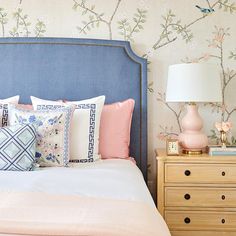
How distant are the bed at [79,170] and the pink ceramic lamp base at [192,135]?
1.08 ft

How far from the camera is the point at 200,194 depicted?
7.39 ft

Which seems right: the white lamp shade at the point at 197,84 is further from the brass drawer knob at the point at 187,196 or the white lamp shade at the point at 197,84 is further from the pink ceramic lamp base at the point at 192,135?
the brass drawer knob at the point at 187,196

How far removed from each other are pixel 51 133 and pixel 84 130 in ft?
0.75

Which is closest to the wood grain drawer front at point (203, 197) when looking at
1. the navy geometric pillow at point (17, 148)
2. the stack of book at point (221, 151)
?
the stack of book at point (221, 151)

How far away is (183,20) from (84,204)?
6.05ft

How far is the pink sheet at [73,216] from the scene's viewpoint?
102 centimetres

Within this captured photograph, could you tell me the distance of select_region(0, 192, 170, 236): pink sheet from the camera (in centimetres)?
102

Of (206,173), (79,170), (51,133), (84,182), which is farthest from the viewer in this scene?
(206,173)

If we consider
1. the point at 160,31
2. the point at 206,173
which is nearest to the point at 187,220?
the point at 206,173

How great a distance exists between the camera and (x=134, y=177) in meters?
1.84

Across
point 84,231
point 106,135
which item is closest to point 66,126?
point 106,135

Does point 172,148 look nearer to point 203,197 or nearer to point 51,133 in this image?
point 203,197

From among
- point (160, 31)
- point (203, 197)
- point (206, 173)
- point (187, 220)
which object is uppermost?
point (160, 31)

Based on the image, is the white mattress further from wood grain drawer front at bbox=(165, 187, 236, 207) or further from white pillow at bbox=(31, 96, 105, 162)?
wood grain drawer front at bbox=(165, 187, 236, 207)
